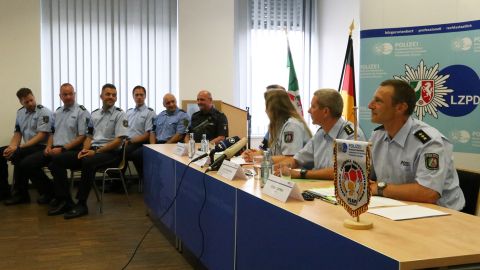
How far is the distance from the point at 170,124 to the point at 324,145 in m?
3.57

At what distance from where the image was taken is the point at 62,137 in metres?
5.64

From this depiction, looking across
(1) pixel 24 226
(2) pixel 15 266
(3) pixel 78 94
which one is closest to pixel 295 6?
(3) pixel 78 94

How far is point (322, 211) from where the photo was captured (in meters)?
1.95

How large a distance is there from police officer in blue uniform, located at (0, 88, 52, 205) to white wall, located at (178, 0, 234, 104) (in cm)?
203

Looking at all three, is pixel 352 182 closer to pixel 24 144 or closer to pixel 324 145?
pixel 324 145

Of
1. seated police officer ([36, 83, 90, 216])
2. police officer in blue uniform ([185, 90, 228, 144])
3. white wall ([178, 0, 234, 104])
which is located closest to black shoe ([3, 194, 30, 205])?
seated police officer ([36, 83, 90, 216])

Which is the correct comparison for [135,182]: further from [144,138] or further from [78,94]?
[78,94]

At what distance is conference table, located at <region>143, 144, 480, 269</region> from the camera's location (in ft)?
4.78

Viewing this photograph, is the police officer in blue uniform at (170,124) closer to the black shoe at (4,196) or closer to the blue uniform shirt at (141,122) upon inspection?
the blue uniform shirt at (141,122)

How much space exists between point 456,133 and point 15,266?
10.5 ft

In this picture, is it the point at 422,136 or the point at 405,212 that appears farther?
the point at 422,136

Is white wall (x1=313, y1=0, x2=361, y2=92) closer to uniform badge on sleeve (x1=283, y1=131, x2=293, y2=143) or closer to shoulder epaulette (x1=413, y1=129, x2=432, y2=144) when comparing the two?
uniform badge on sleeve (x1=283, y1=131, x2=293, y2=143)

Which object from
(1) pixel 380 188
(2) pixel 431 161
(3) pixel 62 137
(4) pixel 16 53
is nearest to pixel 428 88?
(2) pixel 431 161

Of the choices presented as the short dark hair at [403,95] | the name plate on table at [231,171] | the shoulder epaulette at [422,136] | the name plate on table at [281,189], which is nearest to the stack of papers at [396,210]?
the name plate on table at [281,189]
